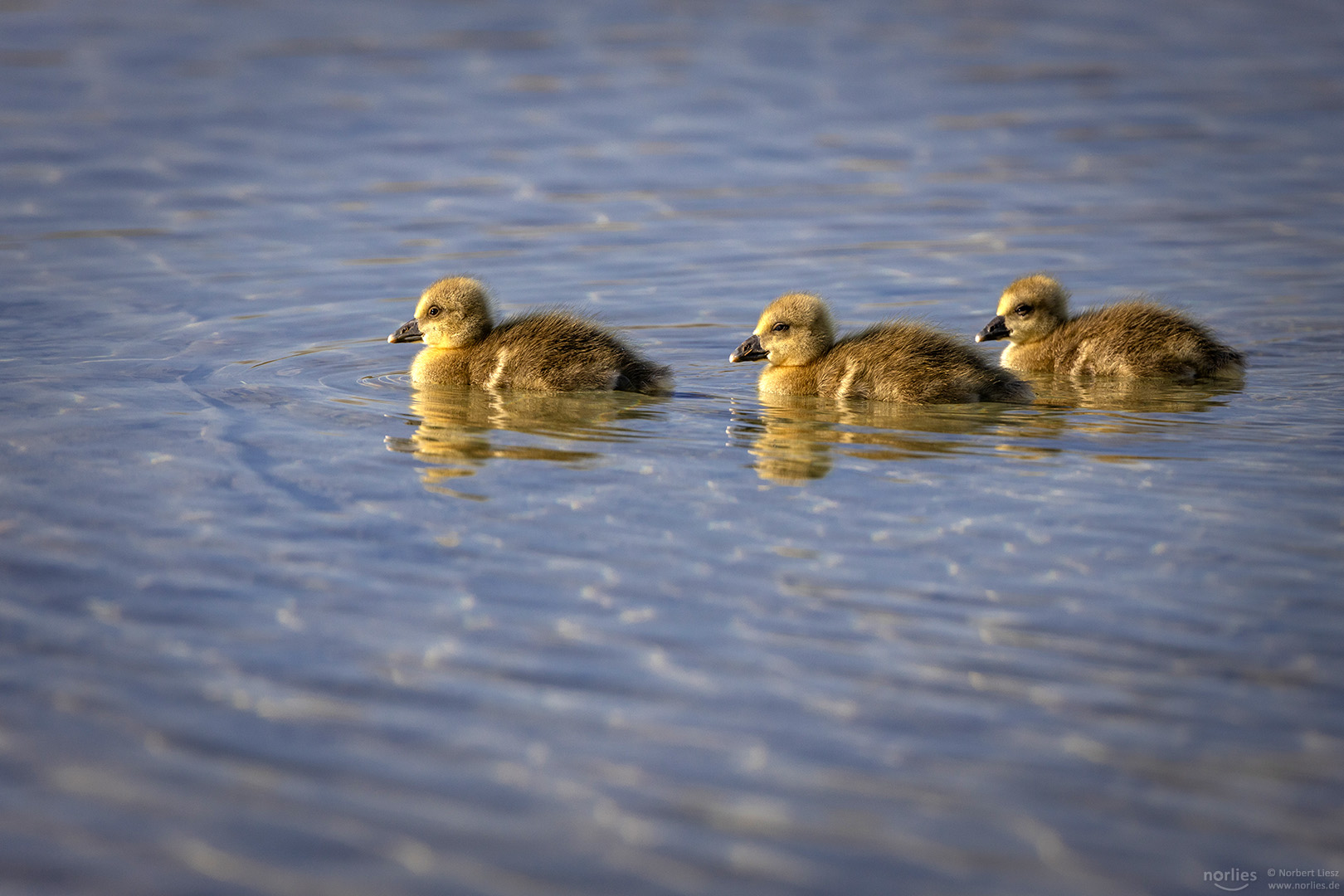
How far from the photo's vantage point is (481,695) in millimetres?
4438

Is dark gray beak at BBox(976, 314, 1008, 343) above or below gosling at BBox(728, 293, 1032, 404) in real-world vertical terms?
above

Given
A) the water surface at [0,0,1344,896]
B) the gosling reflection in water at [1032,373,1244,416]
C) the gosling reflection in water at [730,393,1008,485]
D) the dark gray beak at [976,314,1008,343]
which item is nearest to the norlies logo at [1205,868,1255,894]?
the water surface at [0,0,1344,896]

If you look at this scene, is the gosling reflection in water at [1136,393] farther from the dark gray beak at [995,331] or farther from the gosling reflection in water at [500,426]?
the gosling reflection in water at [500,426]

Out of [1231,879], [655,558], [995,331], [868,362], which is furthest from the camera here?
[995,331]

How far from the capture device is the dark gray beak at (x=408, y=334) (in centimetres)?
816

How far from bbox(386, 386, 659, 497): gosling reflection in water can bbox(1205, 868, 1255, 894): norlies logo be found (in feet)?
10.8

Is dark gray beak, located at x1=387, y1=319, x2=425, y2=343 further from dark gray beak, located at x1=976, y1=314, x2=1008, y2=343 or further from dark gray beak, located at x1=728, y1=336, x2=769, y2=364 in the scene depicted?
dark gray beak, located at x1=976, y1=314, x2=1008, y2=343

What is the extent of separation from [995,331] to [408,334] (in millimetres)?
2988

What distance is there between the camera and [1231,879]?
3596 mm

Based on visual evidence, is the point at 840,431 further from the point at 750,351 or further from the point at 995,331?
the point at 995,331

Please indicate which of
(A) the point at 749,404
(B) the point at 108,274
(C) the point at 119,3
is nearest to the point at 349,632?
(A) the point at 749,404

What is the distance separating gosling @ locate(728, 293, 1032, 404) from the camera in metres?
7.38

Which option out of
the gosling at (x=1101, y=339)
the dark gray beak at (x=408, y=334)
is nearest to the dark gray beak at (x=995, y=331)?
the gosling at (x=1101, y=339)

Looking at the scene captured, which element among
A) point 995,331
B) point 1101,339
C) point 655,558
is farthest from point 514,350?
point 1101,339
